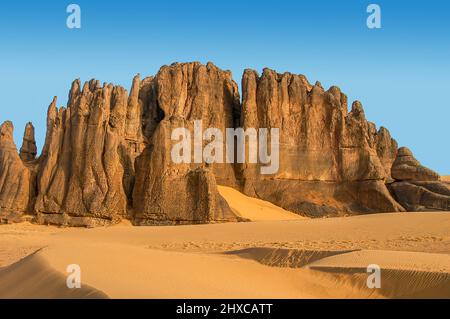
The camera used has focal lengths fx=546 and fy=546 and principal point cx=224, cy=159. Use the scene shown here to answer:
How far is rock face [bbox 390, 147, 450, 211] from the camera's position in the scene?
3092 cm

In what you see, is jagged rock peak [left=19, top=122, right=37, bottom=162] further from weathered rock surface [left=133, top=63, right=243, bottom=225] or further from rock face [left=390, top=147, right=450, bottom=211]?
rock face [left=390, top=147, right=450, bottom=211]

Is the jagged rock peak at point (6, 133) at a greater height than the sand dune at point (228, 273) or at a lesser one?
greater

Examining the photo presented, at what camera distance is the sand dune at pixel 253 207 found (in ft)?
94.9

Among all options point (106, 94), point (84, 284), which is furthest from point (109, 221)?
point (84, 284)

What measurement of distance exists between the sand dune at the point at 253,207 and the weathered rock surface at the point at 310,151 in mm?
782

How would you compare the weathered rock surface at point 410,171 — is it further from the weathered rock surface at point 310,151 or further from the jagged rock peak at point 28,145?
the jagged rock peak at point 28,145

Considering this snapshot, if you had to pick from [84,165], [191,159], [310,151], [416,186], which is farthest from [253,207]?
[416,186]

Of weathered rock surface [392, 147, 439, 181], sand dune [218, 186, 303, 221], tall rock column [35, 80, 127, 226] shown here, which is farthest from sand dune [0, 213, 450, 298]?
weathered rock surface [392, 147, 439, 181]

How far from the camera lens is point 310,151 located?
3406cm

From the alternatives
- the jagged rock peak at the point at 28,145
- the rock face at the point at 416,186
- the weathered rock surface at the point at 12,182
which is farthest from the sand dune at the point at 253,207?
the jagged rock peak at the point at 28,145

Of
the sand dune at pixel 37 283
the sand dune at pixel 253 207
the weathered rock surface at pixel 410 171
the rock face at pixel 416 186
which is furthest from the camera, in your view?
the weathered rock surface at pixel 410 171

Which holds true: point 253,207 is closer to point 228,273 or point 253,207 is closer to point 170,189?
point 170,189
